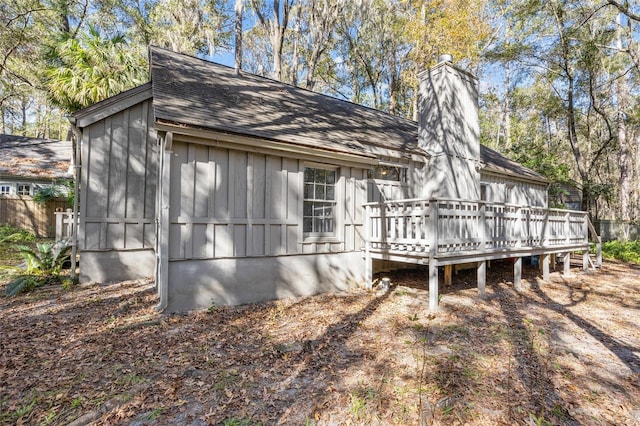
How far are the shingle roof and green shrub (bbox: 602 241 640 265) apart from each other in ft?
19.7

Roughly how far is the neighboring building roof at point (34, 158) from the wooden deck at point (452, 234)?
17.0 meters

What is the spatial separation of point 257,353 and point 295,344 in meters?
0.53

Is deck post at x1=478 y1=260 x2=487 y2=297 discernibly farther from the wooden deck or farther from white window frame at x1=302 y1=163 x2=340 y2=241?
white window frame at x1=302 y1=163 x2=340 y2=241

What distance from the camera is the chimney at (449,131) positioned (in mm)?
8539

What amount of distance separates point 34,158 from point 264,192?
1872 cm

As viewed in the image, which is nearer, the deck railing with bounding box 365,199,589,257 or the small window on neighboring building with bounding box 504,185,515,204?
the deck railing with bounding box 365,199,589,257

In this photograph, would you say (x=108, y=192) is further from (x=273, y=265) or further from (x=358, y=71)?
(x=358, y=71)

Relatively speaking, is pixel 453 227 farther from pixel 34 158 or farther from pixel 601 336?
pixel 34 158

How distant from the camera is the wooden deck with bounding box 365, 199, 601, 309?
5938 millimetres

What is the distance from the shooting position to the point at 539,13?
1534cm

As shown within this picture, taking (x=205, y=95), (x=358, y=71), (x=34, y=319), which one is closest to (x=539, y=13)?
(x=358, y=71)

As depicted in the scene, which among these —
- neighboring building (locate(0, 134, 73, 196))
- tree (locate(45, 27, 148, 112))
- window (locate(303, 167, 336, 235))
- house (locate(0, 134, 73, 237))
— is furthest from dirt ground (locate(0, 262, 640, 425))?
neighboring building (locate(0, 134, 73, 196))

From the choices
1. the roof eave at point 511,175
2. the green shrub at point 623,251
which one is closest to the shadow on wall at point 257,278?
the roof eave at point 511,175

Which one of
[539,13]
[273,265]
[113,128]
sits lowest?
[273,265]
